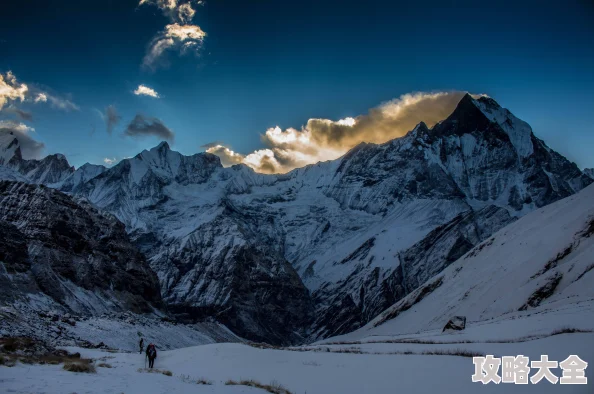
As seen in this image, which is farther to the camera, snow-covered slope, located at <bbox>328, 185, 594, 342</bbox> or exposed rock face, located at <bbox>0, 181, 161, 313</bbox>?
exposed rock face, located at <bbox>0, 181, 161, 313</bbox>

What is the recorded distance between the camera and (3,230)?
124 metres

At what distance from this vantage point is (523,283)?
6359cm

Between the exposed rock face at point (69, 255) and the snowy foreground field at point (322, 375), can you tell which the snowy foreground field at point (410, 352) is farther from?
the exposed rock face at point (69, 255)

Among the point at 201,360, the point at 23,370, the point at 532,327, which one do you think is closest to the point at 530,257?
the point at 532,327

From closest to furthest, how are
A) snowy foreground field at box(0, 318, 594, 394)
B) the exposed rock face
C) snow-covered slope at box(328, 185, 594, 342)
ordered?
snowy foreground field at box(0, 318, 594, 394) < snow-covered slope at box(328, 185, 594, 342) < the exposed rock face

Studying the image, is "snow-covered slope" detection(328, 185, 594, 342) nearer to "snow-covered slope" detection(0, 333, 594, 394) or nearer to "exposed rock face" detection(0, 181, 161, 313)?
"snow-covered slope" detection(0, 333, 594, 394)

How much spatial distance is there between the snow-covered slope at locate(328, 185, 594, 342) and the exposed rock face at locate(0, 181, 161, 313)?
8511 cm

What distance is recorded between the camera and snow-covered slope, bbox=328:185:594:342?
113 feet

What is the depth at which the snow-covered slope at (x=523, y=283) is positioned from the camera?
113ft

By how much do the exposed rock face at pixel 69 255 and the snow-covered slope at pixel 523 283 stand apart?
85110 mm

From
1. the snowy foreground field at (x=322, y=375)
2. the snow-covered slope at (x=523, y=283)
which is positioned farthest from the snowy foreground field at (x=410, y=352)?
the snow-covered slope at (x=523, y=283)

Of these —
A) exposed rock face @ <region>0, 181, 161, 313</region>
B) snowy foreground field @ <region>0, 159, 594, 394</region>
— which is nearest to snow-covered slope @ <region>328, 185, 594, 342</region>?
snowy foreground field @ <region>0, 159, 594, 394</region>

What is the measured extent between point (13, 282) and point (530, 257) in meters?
114

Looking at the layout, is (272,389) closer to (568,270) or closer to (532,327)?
(532,327)
